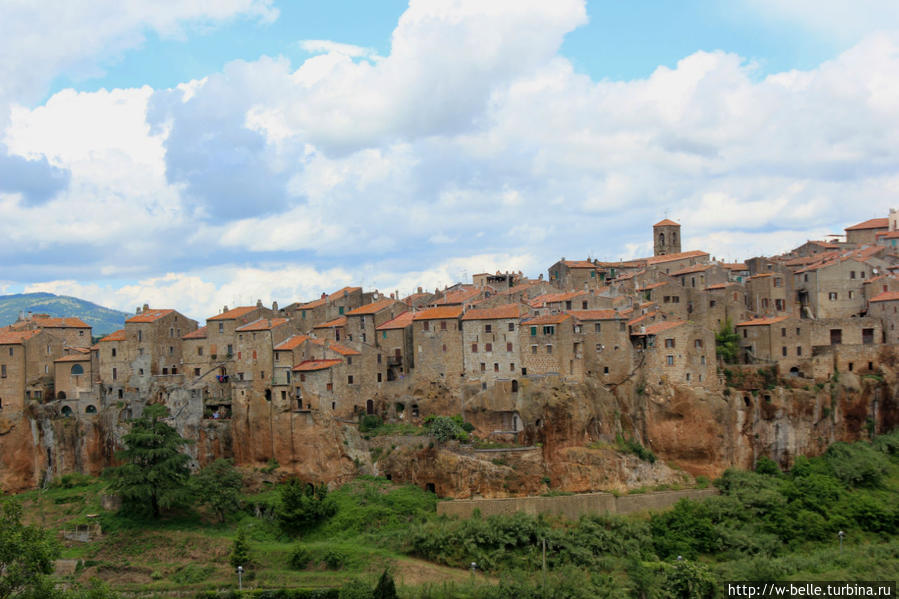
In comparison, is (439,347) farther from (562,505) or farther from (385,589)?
(385,589)

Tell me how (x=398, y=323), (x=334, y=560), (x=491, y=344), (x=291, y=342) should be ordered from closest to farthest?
(x=334, y=560) < (x=491, y=344) < (x=291, y=342) < (x=398, y=323)

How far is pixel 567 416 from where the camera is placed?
57969 mm

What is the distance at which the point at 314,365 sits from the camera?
61.0 metres

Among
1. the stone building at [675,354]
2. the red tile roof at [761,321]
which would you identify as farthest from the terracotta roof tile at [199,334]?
the red tile roof at [761,321]

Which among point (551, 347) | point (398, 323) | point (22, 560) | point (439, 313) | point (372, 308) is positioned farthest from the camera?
point (372, 308)

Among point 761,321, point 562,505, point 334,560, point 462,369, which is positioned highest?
point 761,321

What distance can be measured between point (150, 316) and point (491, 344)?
28.1 meters

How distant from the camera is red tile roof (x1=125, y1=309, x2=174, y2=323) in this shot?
67500 mm

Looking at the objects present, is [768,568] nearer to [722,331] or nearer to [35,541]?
[722,331]

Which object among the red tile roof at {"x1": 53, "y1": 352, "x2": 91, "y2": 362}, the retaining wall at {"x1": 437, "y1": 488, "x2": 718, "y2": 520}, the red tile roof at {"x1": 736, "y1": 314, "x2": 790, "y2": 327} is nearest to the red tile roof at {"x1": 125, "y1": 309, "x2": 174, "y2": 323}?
the red tile roof at {"x1": 53, "y1": 352, "x2": 91, "y2": 362}

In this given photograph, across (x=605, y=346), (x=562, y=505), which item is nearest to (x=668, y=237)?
(x=605, y=346)

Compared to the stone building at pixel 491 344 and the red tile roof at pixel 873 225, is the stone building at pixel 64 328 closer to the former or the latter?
the stone building at pixel 491 344

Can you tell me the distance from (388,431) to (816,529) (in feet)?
95.4

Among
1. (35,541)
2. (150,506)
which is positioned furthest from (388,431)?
(35,541)
